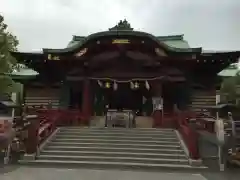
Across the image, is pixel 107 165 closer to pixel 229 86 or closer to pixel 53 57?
pixel 53 57

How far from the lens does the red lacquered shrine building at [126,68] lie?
16.5m

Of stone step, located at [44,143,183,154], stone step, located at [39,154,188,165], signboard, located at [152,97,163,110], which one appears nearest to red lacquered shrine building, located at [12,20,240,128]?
signboard, located at [152,97,163,110]

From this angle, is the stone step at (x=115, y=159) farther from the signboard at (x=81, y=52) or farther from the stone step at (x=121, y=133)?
the signboard at (x=81, y=52)

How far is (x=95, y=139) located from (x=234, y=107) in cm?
567

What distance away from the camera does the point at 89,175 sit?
8547mm

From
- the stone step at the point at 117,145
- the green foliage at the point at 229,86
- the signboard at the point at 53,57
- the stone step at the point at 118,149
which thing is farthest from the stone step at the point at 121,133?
the green foliage at the point at 229,86

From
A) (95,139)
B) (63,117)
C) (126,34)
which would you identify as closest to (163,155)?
(95,139)

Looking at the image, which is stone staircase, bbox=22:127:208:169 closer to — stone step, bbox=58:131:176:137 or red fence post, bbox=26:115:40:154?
stone step, bbox=58:131:176:137

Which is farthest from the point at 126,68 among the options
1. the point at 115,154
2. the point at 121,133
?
→ the point at 115,154

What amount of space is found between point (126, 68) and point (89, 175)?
961cm

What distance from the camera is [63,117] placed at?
50.1 feet

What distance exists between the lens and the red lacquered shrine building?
650 inches

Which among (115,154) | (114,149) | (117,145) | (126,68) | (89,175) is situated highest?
(126,68)

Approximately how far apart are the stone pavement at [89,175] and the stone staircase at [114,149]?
0.83 m
